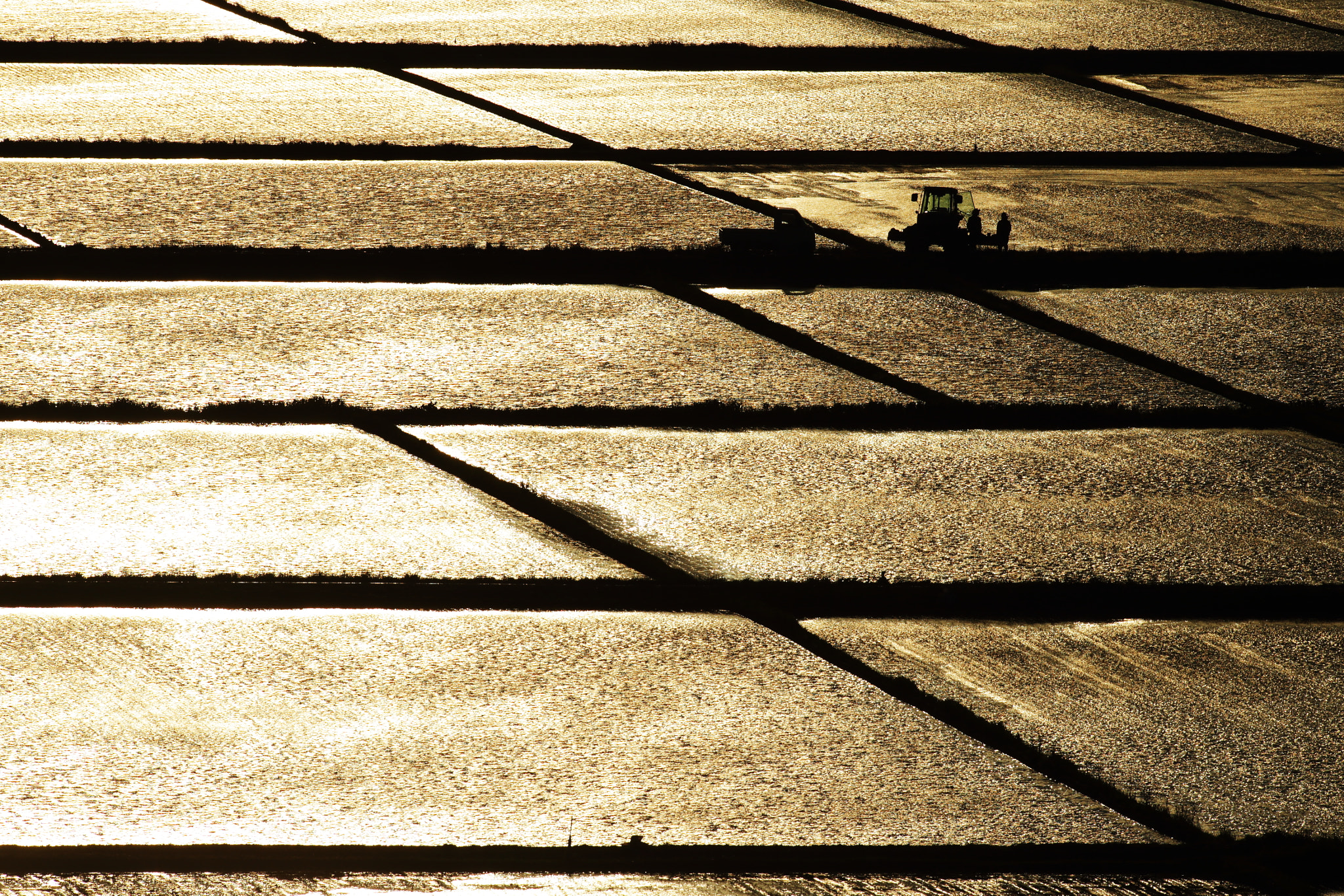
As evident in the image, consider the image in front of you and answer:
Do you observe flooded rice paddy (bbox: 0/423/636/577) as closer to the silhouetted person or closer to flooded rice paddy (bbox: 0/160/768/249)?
flooded rice paddy (bbox: 0/160/768/249)

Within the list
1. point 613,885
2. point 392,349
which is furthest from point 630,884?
point 392,349

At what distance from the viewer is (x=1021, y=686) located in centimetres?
235

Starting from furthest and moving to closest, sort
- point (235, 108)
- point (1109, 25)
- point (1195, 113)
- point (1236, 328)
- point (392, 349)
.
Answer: point (1109, 25) < point (1195, 113) < point (235, 108) < point (1236, 328) < point (392, 349)

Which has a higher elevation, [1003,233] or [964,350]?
[1003,233]

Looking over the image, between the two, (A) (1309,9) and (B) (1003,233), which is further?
(A) (1309,9)

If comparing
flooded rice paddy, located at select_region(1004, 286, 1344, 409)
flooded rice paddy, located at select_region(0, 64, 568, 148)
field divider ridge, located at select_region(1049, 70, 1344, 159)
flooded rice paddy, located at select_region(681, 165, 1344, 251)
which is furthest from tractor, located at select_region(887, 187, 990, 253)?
field divider ridge, located at select_region(1049, 70, 1344, 159)

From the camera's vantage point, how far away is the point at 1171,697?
234cm

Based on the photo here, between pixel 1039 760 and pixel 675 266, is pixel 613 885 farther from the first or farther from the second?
pixel 675 266

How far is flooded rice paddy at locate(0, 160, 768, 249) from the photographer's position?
380 centimetres

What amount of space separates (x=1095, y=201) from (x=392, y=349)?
2.10 m

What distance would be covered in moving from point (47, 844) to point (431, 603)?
75cm

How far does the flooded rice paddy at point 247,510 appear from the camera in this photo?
8.40 feet

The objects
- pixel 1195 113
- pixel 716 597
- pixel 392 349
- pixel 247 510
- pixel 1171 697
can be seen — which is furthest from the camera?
pixel 1195 113

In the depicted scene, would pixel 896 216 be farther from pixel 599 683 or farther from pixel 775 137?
pixel 599 683
